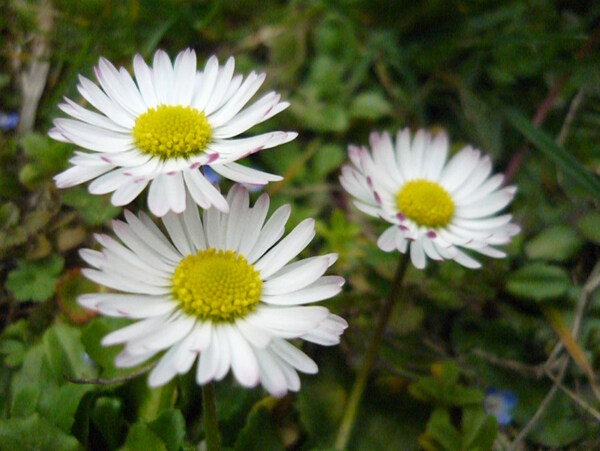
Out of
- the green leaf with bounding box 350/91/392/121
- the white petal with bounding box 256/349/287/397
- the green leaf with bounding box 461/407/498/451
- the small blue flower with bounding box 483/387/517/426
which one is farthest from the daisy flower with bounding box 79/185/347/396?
the green leaf with bounding box 350/91/392/121

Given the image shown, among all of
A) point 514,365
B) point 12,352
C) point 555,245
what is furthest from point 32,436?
point 555,245

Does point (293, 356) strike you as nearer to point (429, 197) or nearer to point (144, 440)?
point (144, 440)

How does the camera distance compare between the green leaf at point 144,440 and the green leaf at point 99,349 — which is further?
the green leaf at point 99,349

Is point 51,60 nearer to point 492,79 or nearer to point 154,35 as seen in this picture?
point 154,35

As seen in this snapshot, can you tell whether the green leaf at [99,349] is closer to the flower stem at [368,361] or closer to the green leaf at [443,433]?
the flower stem at [368,361]

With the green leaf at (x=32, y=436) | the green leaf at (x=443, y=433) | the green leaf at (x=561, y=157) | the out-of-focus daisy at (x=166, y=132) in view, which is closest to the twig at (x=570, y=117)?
the green leaf at (x=561, y=157)

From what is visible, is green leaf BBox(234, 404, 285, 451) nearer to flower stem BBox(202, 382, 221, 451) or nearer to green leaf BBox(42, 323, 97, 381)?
flower stem BBox(202, 382, 221, 451)
